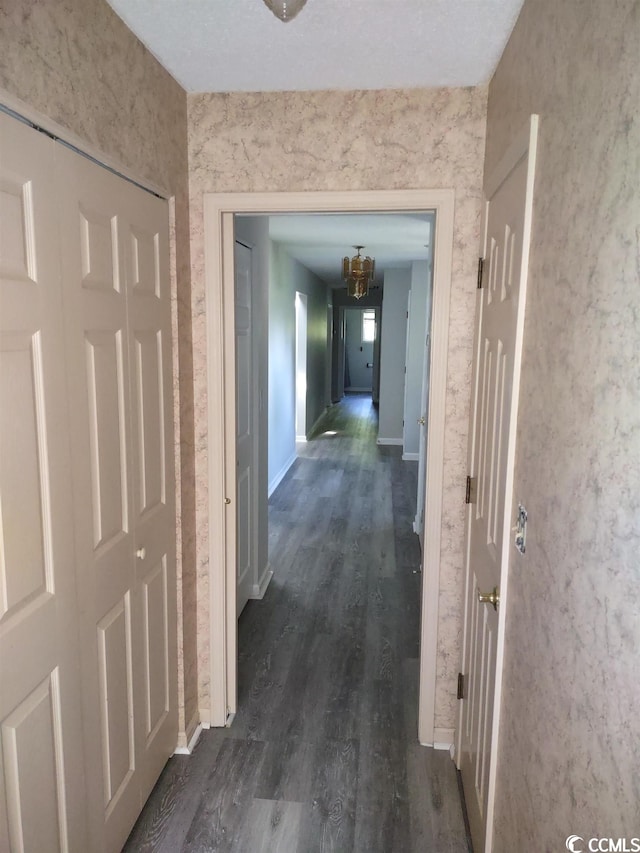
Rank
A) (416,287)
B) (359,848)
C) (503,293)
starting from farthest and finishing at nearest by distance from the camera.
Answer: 1. (416,287)
2. (359,848)
3. (503,293)

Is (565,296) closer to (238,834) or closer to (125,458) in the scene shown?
(125,458)

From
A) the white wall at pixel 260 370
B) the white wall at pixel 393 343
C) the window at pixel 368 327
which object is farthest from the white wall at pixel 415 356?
the window at pixel 368 327

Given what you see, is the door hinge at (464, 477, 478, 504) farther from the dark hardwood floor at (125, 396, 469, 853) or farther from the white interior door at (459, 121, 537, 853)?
the dark hardwood floor at (125, 396, 469, 853)

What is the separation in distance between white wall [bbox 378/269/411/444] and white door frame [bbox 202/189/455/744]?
5.98 m

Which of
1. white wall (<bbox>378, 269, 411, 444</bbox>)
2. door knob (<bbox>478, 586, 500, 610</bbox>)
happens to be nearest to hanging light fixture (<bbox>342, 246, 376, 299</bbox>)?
white wall (<bbox>378, 269, 411, 444</bbox>)

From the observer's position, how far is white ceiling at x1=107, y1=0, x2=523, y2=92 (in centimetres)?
152

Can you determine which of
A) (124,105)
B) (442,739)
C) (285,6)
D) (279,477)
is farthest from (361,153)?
(279,477)

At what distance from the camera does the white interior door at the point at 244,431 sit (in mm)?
3096

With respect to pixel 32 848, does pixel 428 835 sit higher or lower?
lower

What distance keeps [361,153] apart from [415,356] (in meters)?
5.18

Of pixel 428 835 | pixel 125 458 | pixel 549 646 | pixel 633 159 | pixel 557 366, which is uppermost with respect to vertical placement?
pixel 633 159

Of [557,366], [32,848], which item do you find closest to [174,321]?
[557,366]

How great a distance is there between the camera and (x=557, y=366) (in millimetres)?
1109

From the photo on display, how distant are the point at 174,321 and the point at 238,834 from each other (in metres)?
1.72
